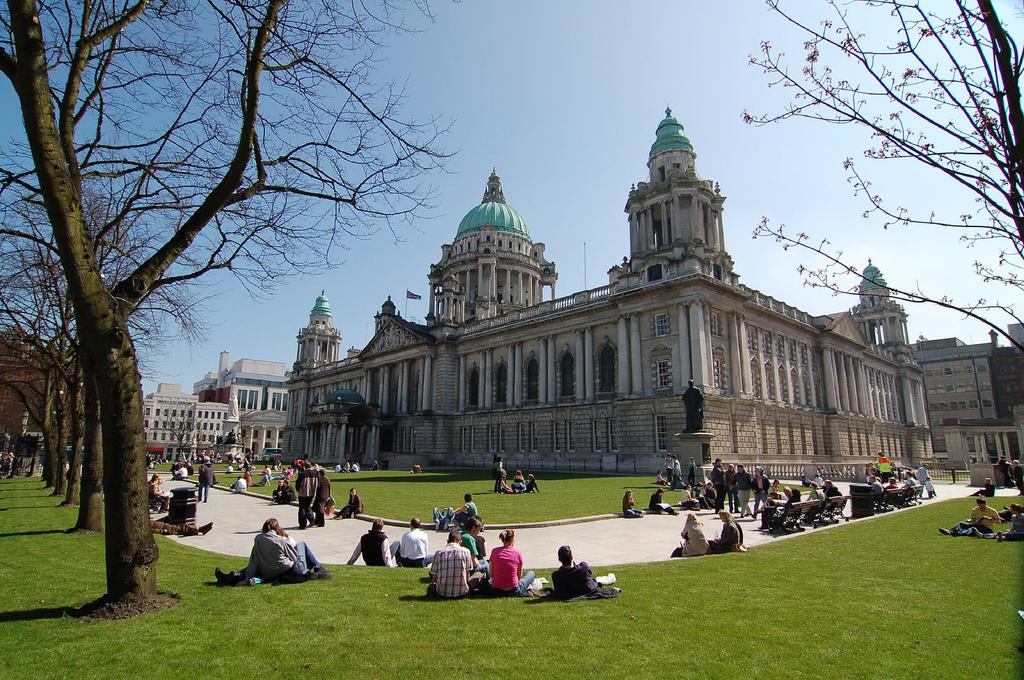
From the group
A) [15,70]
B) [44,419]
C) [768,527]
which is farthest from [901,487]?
[44,419]

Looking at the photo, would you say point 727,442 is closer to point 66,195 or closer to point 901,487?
point 901,487

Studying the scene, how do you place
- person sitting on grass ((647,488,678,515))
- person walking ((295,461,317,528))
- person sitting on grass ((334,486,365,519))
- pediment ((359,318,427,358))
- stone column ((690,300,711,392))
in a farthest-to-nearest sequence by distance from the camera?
pediment ((359,318,427,358)) → stone column ((690,300,711,392)) → person sitting on grass ((647,488,678,515)) → person sitting on grass ((334,486,365,519)) → person walking ((295,461,317,528))

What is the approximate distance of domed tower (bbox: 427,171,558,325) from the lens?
76750 millimetres

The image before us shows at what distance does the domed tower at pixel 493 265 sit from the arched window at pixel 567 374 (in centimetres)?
2009

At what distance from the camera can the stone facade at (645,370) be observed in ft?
138

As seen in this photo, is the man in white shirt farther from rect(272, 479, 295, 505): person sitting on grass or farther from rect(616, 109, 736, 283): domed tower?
rect(616, 109, 736, 283): domed tower

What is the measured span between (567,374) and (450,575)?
44.3 metres

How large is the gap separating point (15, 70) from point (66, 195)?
1.63m

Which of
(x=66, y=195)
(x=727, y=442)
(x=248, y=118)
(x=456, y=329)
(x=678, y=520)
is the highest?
(x=456, y=329)

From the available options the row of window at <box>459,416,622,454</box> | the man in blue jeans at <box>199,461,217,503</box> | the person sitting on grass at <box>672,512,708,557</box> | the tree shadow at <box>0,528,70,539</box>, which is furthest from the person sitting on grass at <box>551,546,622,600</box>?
the row of window at <box>459,416,622,454</box>

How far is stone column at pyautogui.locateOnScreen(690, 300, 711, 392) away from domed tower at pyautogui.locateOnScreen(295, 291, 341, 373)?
63.5 meters

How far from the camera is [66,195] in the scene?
24.8ft

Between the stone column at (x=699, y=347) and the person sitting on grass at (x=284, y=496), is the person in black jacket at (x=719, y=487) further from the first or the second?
the stone column at (x=699, y=347)

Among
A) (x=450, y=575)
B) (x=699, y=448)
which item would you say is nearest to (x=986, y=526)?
(x=450, y=575)
